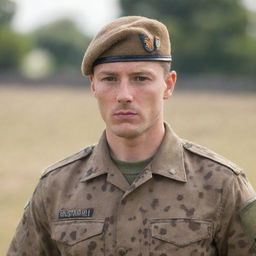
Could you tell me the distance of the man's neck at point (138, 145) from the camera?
3.29 meters

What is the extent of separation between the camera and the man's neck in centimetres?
329

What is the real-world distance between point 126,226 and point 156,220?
14 centimetres

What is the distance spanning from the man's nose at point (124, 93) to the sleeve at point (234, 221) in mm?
571

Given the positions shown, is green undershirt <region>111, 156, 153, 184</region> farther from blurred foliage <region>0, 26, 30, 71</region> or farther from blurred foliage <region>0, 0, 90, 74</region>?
blurred foliage <region>0, 0, 90, 74</region>

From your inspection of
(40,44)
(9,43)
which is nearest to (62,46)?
(40,44)

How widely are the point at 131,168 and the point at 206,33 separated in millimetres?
31816

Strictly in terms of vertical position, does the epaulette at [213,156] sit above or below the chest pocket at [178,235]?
above

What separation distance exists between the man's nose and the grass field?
5.96 meters

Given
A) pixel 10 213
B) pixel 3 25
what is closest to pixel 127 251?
pixel 10 213

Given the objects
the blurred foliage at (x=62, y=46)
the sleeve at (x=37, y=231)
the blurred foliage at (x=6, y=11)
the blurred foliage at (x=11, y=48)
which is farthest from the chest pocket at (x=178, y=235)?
the blurred foliage at (x=62, y=46)

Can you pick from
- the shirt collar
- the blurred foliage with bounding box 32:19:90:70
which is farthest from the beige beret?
the blurred foliage with bounding box 32:19:90:70

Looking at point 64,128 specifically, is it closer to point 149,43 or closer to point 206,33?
point 206,33

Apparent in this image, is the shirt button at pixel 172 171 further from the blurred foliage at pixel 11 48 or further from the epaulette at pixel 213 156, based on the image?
the blurred foliage at pixel 11 48

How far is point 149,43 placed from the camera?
3268 mm
